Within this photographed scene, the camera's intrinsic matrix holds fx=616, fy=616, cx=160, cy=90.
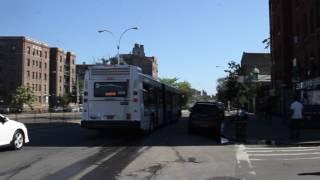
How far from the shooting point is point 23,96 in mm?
136750

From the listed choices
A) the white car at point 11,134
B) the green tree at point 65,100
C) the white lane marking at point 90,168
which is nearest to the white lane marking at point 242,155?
the white lane marking at point 90,168

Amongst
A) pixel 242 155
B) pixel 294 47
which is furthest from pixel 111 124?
pixel 294 47

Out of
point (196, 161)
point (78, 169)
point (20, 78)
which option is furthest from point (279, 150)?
point (20, 78)

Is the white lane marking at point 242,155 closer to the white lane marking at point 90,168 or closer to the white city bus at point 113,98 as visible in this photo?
the white lane marking at point 90,168

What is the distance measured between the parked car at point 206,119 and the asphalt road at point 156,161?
8.37m

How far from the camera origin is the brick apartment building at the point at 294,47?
44781mm

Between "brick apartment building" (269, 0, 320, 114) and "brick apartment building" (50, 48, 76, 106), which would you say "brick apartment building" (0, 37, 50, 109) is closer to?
"brick apartment building" (50, 48, 76, 106)

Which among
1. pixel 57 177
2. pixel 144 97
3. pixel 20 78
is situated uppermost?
pixel 20 78

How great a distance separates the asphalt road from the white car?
1.04ft

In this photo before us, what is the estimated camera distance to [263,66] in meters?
128

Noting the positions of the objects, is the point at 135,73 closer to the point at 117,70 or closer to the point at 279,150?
the point at 117,70

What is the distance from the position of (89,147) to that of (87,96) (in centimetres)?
600

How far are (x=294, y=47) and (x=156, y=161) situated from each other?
135 feet

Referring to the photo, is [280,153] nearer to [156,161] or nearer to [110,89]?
[156,161]
